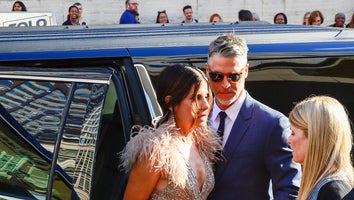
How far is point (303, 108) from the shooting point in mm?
2773

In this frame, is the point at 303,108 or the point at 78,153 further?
the point at 78,153

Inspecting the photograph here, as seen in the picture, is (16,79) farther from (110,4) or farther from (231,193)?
(110,4)

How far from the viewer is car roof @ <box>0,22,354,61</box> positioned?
11.4 feet

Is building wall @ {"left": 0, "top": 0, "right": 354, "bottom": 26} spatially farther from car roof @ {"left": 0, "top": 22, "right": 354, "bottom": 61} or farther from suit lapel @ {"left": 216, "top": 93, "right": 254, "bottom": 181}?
suit lapel @ {"left": 216, "top": 93, "right": 254, "bottom": 181}

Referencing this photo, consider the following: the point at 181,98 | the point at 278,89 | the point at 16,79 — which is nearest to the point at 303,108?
the point at 181,98

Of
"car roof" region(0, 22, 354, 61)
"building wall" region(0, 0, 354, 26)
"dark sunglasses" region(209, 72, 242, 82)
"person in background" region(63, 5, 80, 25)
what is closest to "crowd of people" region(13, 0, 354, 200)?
"dark sunglasses" region(209, 72, 242, 82)

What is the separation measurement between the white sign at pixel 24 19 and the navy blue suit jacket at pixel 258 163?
23.4 ft

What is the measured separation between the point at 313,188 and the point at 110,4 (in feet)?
38.5

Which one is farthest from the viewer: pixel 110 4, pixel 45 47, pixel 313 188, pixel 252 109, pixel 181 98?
pixel 110 4

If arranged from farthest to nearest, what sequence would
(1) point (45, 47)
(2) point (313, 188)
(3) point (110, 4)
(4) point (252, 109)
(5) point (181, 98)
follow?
(3) point (110, 4) → (1) point (45, 47) → (4) point (252, 109) → (5) point (181, 98) → (2) point (313, 188)

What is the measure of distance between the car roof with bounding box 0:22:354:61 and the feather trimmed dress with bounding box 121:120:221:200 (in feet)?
2.02

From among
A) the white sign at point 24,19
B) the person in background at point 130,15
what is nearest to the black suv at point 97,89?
the white sign at point 24,19

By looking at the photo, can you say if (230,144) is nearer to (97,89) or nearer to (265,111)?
(265,111)

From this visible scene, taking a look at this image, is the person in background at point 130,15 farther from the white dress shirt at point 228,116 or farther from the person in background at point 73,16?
the white dress shirt at point 228,116
